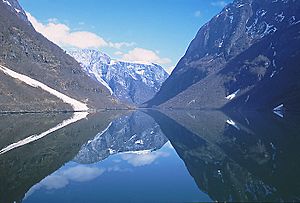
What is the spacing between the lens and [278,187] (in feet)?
95.8

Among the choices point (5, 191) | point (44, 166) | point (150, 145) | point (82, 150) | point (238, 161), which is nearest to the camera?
point (5, 191)

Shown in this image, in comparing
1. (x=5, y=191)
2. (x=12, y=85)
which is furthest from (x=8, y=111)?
(x=5, y=191)

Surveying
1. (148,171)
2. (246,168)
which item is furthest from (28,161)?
(246,168)

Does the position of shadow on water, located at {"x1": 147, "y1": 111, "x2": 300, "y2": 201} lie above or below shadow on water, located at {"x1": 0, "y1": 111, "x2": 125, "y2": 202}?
above

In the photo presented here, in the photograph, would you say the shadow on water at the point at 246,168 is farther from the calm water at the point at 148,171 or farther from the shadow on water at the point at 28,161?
the shadow on water at the point at 28,161

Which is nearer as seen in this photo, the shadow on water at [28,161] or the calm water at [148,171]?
the calm water at [148,171]

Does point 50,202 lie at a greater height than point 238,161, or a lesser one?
lesser

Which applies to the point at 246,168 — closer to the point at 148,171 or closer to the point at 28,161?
the point at 148,171

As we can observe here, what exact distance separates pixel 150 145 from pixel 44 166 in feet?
97.8

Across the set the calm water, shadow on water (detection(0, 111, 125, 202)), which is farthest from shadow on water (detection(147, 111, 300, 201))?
shadow on water (detection(0, 111, 125, 202))

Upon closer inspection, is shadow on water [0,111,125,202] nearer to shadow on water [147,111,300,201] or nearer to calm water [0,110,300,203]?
calm water [0,110,300,203]

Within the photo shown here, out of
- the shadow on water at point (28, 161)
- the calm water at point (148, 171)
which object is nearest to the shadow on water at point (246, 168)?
the calm water at point (148, 171)

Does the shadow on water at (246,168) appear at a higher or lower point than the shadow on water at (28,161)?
higher

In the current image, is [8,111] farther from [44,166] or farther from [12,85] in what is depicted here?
[44,166]
